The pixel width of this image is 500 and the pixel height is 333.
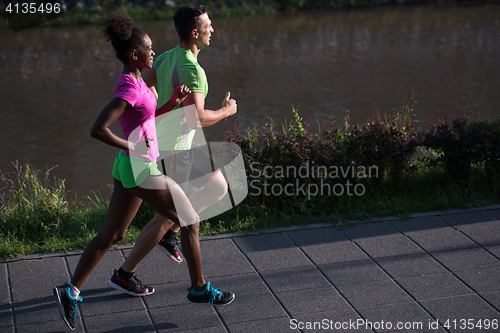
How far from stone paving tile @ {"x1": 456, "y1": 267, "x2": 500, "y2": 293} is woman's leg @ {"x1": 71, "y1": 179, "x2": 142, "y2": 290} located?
2.29m

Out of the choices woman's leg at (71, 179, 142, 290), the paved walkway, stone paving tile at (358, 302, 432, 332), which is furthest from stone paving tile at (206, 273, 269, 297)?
woman's leg at (71, 179, 142, 290)

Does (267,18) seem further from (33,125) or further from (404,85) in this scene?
(33,125)

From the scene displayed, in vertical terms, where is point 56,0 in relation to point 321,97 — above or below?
above

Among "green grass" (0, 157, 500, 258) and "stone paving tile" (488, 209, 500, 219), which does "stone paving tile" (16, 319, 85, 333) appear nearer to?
"green grass" (0, 157, 500, 258)

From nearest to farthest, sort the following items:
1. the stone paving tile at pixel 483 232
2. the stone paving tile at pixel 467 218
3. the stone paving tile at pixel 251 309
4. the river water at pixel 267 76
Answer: the stone paving tile at pixel 251 309 → the stone paving tile at pixel 483 232 → the stone paving tile at pixel 467 218 → the river water at pixel 267 76

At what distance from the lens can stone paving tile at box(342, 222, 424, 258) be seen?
406cm

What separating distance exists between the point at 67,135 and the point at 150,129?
6340 millimetres

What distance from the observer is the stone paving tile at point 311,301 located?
3318 millimetres

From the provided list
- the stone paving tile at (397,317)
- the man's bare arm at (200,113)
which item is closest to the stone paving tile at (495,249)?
the stone paving tile at (397,317)

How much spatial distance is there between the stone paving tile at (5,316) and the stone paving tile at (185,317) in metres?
0.85

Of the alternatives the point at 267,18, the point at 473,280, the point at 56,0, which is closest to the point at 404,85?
the point at 473,280

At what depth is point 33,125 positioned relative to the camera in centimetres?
941

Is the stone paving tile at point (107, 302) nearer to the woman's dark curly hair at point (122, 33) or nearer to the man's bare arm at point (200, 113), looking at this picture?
the man's bare arm at point (200, 113)

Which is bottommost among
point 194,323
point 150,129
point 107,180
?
point 107,180
